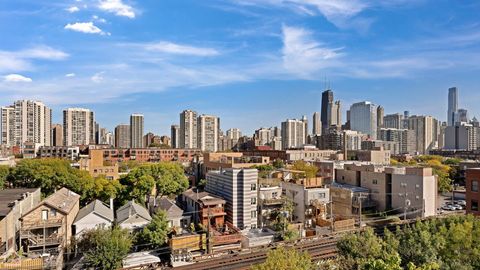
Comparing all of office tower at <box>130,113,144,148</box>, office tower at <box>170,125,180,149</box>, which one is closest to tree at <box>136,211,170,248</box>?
office tower at <box>170,125,180,149</box>

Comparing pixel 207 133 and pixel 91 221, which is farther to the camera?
pixel 207 133

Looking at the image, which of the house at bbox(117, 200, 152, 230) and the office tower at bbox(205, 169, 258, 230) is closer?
the house at bbox(117, 200, 152, 230)

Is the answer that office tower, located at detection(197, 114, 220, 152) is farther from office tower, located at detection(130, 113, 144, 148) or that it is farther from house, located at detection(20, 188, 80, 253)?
Answer: house, located at detection(20, 188, 80, 253)

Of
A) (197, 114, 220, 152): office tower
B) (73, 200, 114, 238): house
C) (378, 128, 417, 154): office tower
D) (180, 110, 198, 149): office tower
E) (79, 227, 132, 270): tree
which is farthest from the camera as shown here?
(378, 128, 417, 154): office tower

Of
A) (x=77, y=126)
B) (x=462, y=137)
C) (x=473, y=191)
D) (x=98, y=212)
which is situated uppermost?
(x=77, y=126)

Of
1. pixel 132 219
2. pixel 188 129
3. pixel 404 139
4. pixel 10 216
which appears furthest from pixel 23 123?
pixel 404 139

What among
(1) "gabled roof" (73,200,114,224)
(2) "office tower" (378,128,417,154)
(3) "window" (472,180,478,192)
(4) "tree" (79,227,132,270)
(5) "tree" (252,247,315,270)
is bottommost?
(4) "tree" (79,227,132,270)

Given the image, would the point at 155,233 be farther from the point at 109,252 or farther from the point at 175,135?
the point at 175,135

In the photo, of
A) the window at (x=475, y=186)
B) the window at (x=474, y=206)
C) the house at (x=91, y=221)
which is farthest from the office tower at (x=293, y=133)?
the house at (x=91, y=221)
